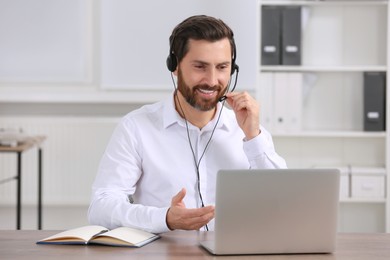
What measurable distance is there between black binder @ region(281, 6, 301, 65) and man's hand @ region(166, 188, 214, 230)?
2.56 meters

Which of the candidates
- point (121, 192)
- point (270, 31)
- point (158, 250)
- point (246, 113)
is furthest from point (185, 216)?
point (270, 31)

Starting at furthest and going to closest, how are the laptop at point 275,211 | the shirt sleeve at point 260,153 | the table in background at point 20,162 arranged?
the table in background at point 20,162 < the shirt sleeve at point 260,153 < the laptop at point 275,211

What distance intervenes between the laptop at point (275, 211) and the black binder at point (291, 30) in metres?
2.72

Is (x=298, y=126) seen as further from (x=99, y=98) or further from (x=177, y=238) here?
(x=177, y=238)

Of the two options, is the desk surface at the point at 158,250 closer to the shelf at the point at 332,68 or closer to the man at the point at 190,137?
the man at the point at 190,137

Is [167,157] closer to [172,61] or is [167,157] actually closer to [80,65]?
[172,61]

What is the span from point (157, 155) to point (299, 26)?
217cm

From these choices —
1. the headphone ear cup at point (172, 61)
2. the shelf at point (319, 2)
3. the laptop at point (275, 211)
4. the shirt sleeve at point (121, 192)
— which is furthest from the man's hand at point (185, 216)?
the shelf at point (319, 2)

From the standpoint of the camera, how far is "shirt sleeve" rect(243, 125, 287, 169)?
2.42 m

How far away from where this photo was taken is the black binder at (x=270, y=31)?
4.45 metres

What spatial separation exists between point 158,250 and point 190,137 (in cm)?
73

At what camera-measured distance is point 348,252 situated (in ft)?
6.18

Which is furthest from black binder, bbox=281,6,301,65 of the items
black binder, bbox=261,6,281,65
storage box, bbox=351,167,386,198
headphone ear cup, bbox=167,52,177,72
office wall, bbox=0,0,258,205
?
headphone ear cup, bbox=167,52,177,72

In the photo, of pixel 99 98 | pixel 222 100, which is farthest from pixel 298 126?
pixel 222 100
